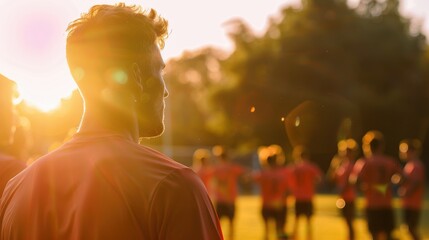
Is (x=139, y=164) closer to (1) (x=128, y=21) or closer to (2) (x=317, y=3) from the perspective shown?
(1) (x=128, y=21)

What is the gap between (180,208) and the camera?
1655 mm

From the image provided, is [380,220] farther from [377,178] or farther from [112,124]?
[112,124]

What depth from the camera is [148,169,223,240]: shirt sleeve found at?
1.66 meters

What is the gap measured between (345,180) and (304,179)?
153cm

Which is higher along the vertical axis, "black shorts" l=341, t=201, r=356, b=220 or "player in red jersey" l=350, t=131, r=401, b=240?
"player in red jersey" l=350, t=131, r=401, b=240

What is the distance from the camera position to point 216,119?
5344cm

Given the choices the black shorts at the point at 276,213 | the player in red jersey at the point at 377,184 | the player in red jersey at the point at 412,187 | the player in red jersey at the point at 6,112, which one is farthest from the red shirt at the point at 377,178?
the player in red jersey at the point at 6,112

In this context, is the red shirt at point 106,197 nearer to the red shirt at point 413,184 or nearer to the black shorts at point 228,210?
the red shirt at point 413,184

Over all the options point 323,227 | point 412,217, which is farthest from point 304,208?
point 323,227

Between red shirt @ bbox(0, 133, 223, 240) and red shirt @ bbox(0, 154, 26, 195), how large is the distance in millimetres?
1320

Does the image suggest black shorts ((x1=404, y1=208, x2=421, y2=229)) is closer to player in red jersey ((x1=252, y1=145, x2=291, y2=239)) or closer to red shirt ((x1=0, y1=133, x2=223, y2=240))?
player in red jersey ((x1=252, y1=145, x2=291, y2=239))

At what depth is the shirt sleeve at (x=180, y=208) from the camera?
166 centimetres

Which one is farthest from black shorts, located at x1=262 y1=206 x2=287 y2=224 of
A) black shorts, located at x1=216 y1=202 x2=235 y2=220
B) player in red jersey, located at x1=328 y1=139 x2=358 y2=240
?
player in red jersey, located at x1=328 y1=139 x2=358 y2=240

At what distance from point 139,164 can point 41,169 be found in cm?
31
